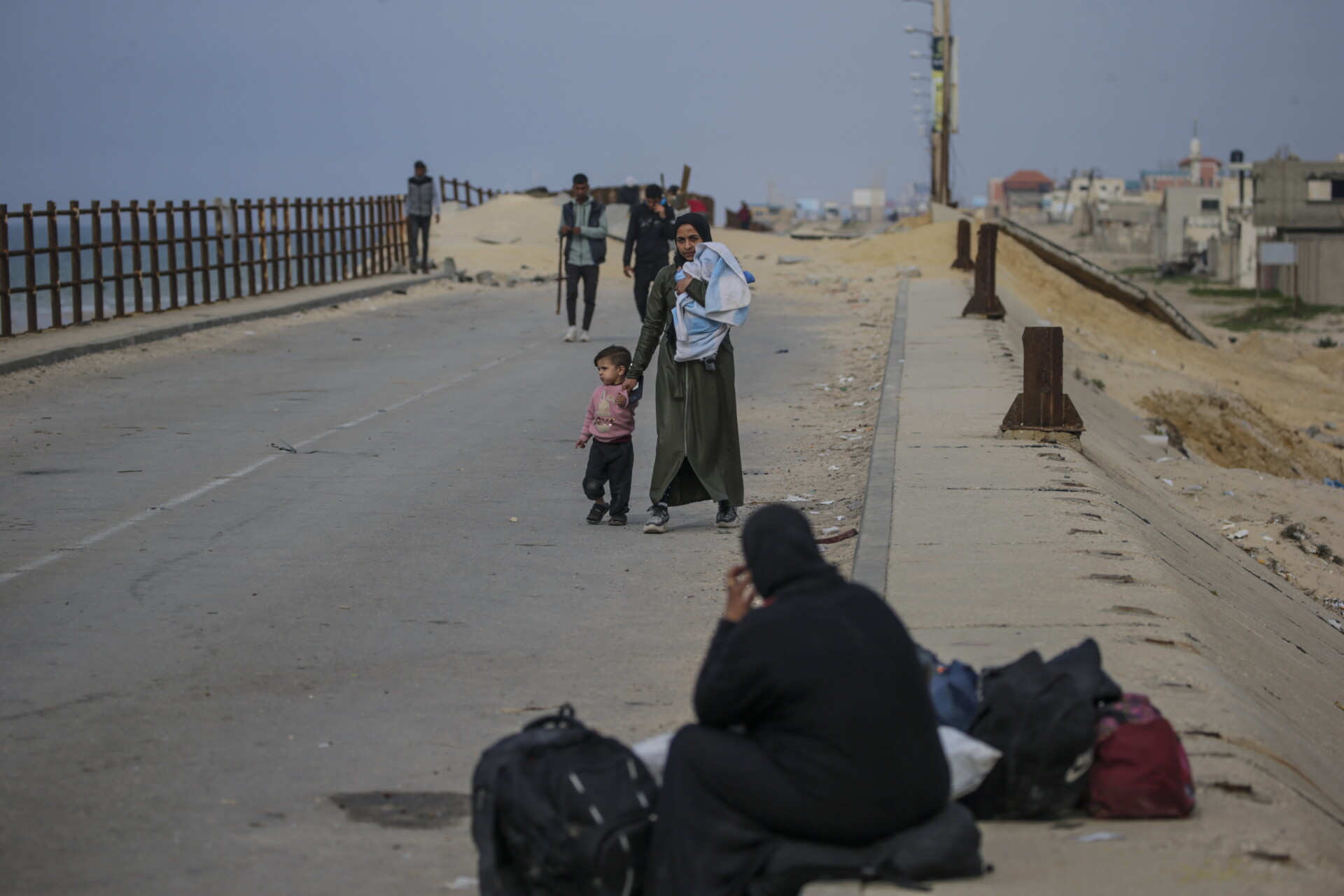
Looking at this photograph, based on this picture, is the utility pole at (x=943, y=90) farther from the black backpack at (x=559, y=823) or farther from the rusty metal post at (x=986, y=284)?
the black backpack at (x=559, y=823)

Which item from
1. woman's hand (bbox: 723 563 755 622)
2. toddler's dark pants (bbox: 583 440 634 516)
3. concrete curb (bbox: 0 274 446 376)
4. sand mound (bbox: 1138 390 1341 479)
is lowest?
sand mound (bbox: 1138 390 1341 479)

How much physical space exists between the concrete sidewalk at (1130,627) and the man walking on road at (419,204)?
762 inches

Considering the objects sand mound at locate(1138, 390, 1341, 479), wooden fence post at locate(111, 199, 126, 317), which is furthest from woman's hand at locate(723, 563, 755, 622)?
wooden fence post at locate(111, 199, 126, 317)

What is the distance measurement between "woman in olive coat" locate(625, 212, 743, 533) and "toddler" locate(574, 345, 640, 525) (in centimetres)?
10

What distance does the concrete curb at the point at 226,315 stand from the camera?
17.0 m

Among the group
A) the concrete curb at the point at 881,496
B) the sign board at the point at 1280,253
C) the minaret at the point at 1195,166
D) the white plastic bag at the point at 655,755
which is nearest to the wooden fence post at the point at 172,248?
the concrete curb at the point at 881,496

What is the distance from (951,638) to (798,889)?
226 centimetres

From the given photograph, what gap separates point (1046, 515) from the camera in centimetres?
817

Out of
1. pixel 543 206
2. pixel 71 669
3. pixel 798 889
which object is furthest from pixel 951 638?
pixel 543 206

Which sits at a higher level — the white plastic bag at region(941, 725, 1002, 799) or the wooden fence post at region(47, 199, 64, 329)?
the wooden fence post at region(47, 199, 64, 329)

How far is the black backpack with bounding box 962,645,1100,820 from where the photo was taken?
414cm

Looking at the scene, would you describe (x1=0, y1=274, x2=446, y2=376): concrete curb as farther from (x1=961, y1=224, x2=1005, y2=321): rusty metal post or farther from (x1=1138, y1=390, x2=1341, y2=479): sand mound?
(x1=1138, y1=390, x2=1341, y2=479): sand mound

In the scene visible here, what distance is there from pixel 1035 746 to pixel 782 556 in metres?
1.06

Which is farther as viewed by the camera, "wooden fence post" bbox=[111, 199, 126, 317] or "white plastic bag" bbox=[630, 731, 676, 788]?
"wooden fence post" bbox=[111, 199, 126, 317]
